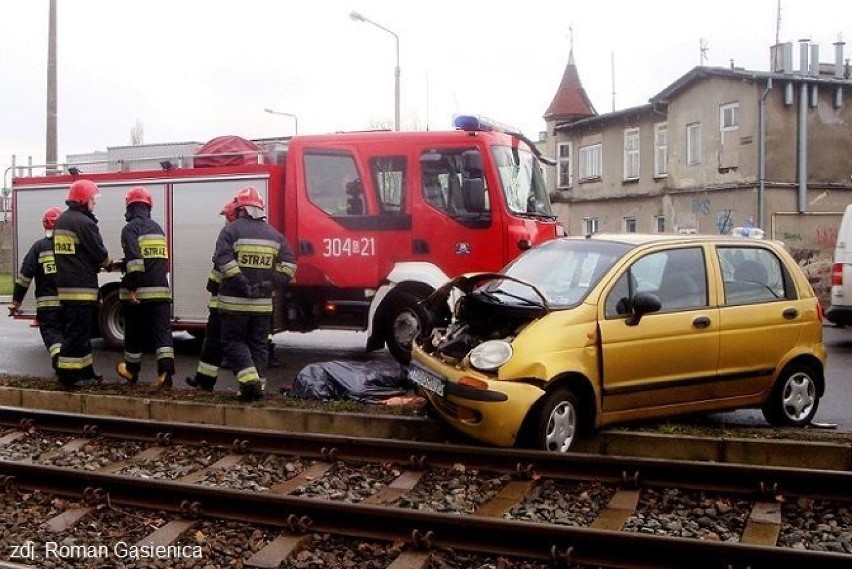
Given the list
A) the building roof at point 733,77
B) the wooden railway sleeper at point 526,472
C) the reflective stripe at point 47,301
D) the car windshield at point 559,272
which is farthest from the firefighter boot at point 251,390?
the building roof at point 733,77

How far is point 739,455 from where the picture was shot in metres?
6.74

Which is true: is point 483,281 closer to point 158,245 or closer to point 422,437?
point 422,437

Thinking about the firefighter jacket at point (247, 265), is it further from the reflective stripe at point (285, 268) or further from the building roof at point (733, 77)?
the building roof at point (733, 77)

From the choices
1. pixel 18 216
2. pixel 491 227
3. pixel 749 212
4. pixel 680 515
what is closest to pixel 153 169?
pixel 18 216

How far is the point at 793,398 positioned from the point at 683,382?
1.23 meters

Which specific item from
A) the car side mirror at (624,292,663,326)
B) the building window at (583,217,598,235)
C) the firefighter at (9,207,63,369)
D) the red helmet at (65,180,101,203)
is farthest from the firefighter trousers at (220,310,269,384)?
the building window at (583,217,598,235)

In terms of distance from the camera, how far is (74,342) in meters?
9.24

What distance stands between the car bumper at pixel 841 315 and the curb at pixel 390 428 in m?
7.16

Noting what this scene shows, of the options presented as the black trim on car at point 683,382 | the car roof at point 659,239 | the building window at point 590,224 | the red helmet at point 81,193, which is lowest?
the black trim on car at point 683,382

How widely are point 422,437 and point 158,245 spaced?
142 inches

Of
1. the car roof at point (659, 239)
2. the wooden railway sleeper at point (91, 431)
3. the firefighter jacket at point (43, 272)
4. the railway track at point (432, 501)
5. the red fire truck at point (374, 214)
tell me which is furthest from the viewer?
the red fire truck at point (374, 214)

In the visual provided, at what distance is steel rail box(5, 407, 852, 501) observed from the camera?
5855mm

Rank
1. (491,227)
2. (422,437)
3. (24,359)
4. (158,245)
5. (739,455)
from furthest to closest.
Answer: (24,359) → (491,227) → (158,245) → (422,437) → (739,455)

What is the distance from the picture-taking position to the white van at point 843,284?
13.4 metres
